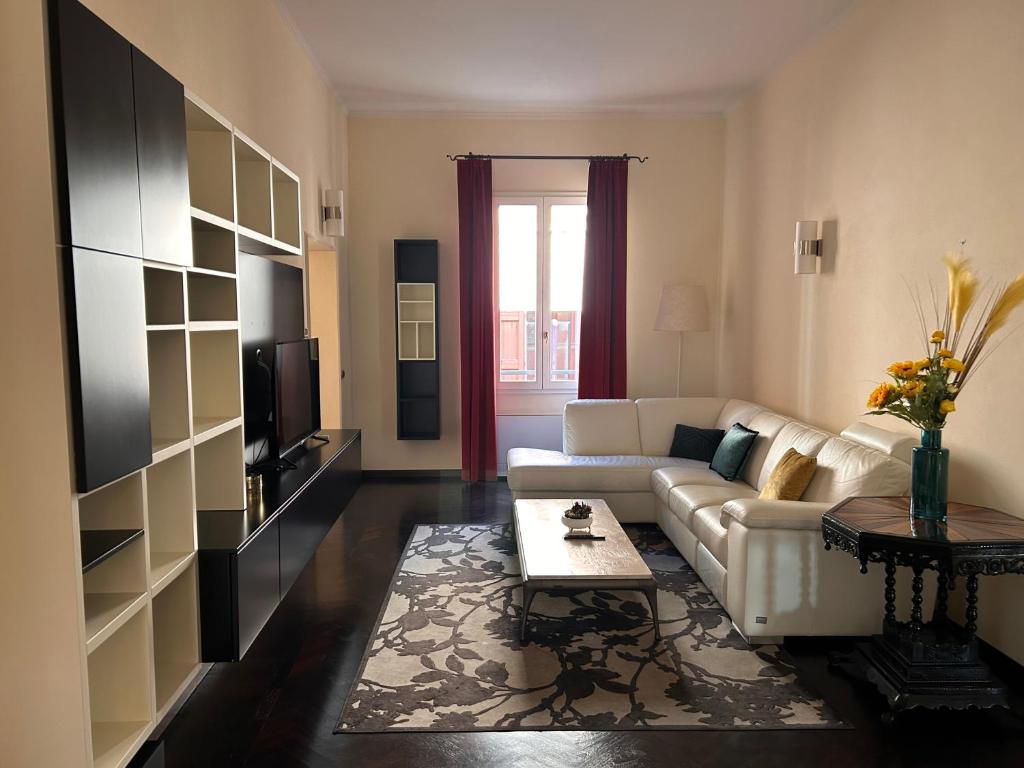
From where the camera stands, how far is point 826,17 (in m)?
4.52

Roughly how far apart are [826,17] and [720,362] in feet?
9.58

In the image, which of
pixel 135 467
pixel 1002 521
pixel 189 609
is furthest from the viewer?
pixel 1002 521

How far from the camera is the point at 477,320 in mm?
6418

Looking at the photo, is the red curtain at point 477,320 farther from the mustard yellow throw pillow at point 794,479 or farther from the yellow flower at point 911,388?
the yellow flower at point 911,388

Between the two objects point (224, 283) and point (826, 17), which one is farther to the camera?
point (826, 17)

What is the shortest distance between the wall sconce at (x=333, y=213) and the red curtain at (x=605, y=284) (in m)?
2.07

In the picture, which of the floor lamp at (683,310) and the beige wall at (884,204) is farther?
the floor lamp at (683,310)

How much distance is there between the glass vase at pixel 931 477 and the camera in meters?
2.84

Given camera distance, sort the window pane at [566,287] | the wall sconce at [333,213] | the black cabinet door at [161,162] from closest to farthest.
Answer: the black cabinet door at [161,162], the wall sconce at [333,213], the window pane at [566,287]

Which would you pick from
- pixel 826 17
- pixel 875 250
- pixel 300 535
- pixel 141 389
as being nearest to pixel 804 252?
pixel 875 250

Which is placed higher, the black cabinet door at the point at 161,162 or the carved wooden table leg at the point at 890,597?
the black cabinet door at the point at 161,162

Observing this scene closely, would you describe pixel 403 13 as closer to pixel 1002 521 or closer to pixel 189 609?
pixel 189 609

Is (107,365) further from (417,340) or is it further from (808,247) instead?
(417,340)

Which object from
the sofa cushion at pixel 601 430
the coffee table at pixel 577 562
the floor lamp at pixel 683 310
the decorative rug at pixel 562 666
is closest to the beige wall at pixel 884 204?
the floor lamp at pixel 683 310
